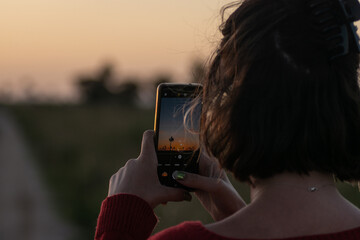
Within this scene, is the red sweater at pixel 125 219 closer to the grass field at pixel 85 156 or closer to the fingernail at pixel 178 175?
the fingernail at pixel 178 175

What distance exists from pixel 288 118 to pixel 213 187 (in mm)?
401

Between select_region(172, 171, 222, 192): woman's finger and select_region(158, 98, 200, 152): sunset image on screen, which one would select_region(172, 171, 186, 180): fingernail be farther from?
select_region(158, 98, 200, 152): sunset image on screen

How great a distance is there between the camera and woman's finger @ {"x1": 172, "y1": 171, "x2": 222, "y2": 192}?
5.48ft

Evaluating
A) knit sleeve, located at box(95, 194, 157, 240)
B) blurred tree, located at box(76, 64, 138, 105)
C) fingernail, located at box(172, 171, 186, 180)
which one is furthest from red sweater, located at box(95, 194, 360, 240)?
blurred tree, located at box(76, 64, 138, 105)

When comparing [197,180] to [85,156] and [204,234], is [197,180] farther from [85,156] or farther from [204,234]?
[85,156]

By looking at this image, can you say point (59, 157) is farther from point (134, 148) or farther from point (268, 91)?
point (268, 91)

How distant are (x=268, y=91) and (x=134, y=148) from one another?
1538 centimetres

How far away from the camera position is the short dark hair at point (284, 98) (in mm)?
1358

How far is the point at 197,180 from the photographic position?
65.6 inches

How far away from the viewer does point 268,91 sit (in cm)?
137

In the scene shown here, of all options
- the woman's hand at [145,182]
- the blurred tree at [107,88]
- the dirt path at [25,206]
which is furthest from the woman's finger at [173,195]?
the blurred tree at [107,88]

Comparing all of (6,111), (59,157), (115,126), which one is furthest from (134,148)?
(6,111)

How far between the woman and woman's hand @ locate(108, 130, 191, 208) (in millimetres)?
298

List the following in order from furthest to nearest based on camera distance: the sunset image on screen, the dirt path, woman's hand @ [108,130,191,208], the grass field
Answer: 1. the grass field
2. the dirt path
3. the sunset image on screen
4. woman's hand @ [108,130,191,208]
